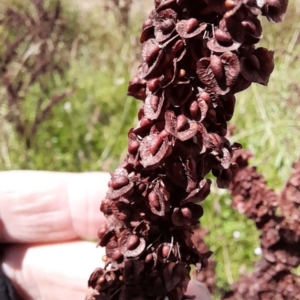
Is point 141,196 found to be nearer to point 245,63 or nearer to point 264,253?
point 245,63

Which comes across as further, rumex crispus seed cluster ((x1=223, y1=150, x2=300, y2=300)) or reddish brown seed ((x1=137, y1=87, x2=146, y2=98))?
rumex crispus seed cluster ((x1=223, y1=150, x2=300, y2=300))

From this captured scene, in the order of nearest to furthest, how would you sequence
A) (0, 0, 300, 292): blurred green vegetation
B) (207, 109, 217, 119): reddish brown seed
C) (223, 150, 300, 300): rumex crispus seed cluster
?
(207, 109, 217, 119): reddish brown seed < (223, 150, 300, 300): rumex crispus seed cluster < (0, 0, 300, 292): blurred green vegetation

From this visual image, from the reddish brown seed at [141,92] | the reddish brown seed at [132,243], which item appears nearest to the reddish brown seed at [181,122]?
the reddish brown seed at [141,92]

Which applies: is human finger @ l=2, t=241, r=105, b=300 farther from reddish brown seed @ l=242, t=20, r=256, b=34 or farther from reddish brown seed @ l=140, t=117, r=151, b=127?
reddish brown seed @ l=242, t=20, r=256, b=34

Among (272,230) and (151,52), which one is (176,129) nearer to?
(151,52)

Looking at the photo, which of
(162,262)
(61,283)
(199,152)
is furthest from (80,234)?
(199,152)

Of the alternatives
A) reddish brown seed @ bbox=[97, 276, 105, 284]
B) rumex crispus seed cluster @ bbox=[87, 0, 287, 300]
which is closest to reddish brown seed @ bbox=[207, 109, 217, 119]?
rumex crispus seed cluster @ bbox=[87, 0, 287, 300]

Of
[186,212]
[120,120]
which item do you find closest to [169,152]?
[186,212]
